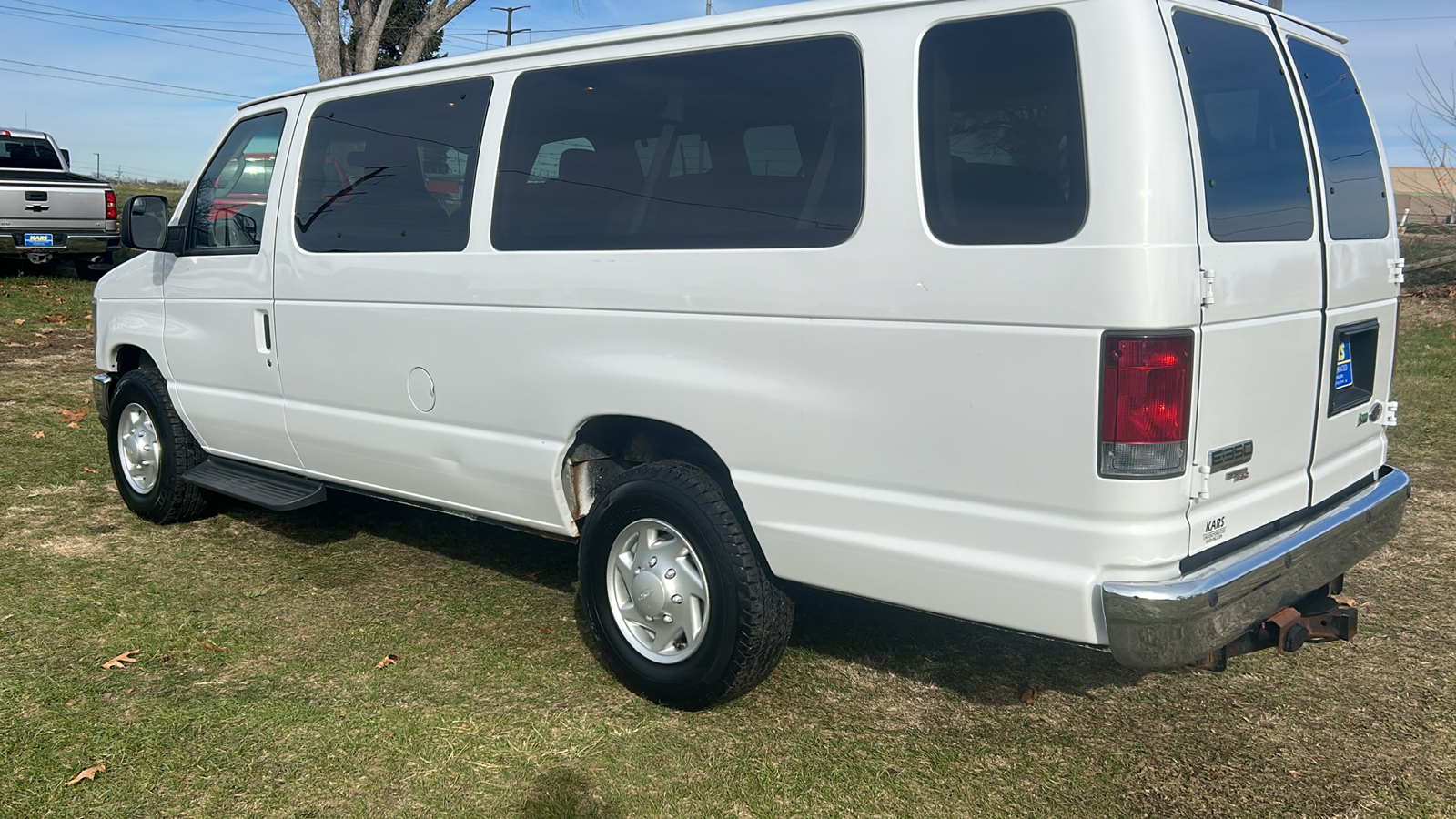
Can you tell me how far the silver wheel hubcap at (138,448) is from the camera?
19.7 feet

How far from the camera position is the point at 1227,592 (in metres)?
3.00

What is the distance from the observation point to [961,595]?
315 cm

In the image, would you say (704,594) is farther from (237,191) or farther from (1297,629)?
(237,191)

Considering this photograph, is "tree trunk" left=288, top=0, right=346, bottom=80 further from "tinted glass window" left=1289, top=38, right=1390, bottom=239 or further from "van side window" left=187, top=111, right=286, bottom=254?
"tinted glass window" left=1289, top=38, right=1390, bottom=239

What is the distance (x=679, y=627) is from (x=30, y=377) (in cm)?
856

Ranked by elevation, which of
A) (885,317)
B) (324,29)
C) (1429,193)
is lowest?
(885,317)

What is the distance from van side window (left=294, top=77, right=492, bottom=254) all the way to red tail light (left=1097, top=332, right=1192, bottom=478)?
97.8 inches

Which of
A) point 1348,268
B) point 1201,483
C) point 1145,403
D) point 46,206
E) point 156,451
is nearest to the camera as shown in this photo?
point 1145,403

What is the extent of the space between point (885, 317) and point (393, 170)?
242 cm

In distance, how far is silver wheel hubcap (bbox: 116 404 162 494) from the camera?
602 cm

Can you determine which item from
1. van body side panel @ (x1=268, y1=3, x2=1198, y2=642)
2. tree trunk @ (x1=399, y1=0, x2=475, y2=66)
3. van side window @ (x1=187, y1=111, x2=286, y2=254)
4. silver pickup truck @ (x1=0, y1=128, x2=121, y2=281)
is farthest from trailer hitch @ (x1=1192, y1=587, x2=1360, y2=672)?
silver pickup truck @ (x1=0, y1=128, x2=121, y2=281)

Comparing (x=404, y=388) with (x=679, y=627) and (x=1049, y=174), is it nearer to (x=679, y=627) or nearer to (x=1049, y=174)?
(x=679, y=627)

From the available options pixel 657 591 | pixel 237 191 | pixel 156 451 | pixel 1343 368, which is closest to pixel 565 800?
pixel 657 591

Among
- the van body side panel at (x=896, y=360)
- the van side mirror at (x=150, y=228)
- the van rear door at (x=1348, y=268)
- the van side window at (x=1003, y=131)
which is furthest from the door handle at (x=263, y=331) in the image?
the van rear door at (x=1348, y=268)
